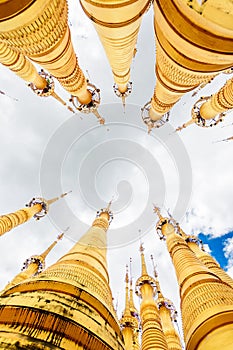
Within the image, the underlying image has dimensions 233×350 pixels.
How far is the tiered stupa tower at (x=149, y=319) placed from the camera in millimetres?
10047

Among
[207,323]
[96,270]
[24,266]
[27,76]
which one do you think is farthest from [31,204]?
[207,323]

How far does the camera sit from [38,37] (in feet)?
21.1

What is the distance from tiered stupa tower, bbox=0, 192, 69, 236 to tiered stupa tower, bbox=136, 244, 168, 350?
466 inches

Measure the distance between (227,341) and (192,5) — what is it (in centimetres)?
523

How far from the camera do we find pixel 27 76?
17.5 metres

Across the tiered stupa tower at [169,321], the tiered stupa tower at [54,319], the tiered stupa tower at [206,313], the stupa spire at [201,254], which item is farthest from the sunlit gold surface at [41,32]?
the tiered stupa tower at [169,321]

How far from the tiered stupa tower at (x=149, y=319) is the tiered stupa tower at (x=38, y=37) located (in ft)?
39.0

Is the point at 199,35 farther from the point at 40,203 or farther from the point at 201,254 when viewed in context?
the point at 40,203

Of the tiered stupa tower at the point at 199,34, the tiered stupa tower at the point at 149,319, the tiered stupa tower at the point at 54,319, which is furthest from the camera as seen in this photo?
the tiered stupa tower at the point at 149,319

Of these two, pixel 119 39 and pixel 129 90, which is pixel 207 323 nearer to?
pixel 119 39

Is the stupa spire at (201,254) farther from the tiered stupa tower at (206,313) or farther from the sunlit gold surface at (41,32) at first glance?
the sunlit gold surface at (41,32)

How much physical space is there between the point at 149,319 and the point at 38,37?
49.2ft

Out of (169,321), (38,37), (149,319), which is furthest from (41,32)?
(169,321)

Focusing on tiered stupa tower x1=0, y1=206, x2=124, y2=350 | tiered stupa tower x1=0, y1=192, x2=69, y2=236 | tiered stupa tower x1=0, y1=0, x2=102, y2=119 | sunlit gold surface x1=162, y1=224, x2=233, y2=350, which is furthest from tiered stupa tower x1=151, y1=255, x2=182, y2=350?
tiered stupa tower x1=0, y1=0, x2=102, y2=119
